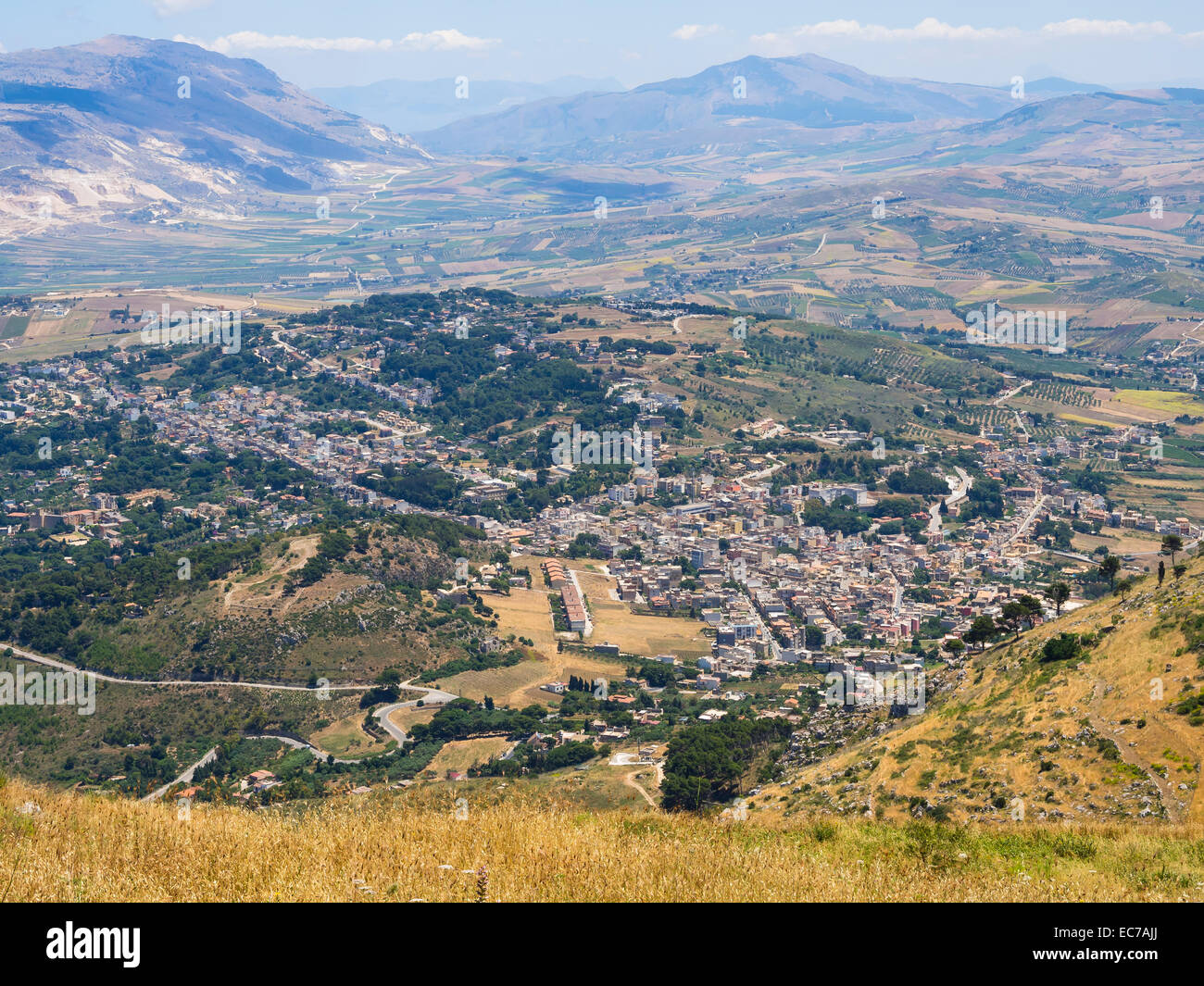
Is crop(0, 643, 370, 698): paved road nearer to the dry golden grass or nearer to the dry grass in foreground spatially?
the dry golden grass

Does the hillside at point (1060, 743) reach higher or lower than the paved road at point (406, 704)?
higher

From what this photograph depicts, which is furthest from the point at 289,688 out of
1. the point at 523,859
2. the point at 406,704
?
the point at 523,859

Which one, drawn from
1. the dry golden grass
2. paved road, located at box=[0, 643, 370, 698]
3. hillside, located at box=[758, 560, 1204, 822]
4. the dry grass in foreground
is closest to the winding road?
paved road, located at box=[0, 643, 370, 698]

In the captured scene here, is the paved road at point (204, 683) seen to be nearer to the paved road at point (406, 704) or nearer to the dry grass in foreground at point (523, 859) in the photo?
the paved road at point (406, 704)

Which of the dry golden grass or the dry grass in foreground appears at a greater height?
the dry grass in foreground

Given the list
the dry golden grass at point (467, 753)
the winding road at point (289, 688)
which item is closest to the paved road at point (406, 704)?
the winding road at point (289, 688)
